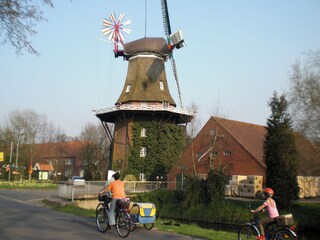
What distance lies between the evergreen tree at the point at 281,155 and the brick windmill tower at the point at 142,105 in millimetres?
18493

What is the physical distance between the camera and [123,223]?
417 inches

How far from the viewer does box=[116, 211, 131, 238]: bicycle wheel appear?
1038cm

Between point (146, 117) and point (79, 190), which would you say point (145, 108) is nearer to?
point (146, 117)

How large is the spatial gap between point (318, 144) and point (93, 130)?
5008 cm

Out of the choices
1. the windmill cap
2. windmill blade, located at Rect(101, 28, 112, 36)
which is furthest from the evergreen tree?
windmill blade, located at Rect(101, 28, 112, 36)

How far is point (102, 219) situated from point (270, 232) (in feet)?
15.8

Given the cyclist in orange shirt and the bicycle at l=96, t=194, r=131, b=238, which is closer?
the bicycle at l=96, t=194, r=131, b=238

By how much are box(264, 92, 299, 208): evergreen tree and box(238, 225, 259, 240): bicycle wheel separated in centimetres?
1396

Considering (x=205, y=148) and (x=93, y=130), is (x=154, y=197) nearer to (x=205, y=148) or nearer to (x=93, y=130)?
(x=205, y=148)

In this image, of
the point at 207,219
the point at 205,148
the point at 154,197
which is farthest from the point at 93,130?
the point at 207,219

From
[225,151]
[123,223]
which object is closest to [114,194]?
[123,223]

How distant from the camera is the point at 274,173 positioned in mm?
23984

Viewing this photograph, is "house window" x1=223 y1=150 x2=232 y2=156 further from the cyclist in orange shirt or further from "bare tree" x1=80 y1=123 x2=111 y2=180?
the cyclist in orange shirt

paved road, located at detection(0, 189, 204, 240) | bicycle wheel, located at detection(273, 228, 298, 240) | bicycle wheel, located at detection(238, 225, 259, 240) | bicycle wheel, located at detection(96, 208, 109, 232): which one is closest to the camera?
bicycle wheel, located at detection(273, 228, 298, 240)
